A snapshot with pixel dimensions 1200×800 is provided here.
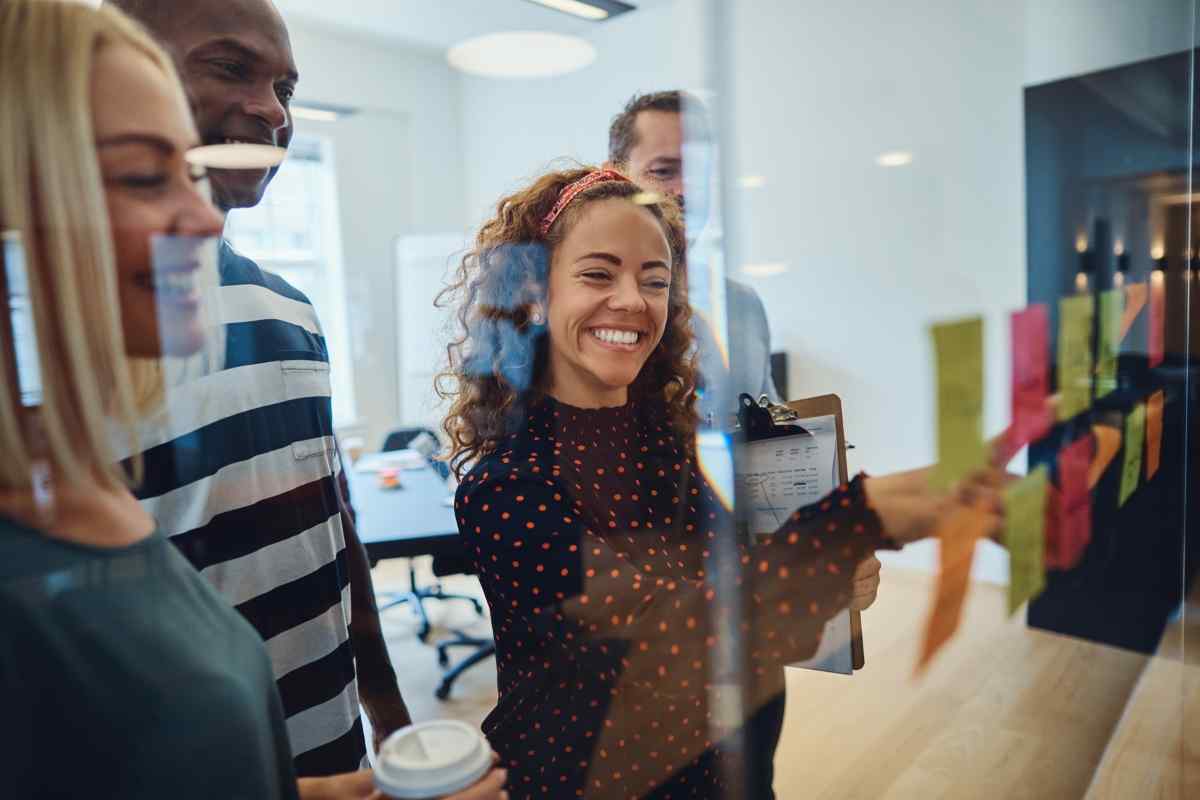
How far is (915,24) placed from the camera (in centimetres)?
74

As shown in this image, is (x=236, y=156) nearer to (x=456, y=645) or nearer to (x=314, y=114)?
(x=314, y=114)

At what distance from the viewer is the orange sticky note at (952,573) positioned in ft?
2.13

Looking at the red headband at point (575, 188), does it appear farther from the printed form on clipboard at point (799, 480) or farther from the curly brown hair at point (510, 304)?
the printed form on clipboard at point (799, 480)

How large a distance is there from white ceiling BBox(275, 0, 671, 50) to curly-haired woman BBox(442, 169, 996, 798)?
0.13 meters

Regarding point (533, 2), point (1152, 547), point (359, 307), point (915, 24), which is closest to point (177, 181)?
point (359, 307)

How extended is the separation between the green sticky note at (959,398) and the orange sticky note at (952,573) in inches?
1.6

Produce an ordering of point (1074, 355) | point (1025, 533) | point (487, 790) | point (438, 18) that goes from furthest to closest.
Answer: point (1074, 355)
point (1025, 533)
point (438, 18)
point (487, 790)

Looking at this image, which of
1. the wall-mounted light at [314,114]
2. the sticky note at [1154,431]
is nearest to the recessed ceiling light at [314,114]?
the wall-mounted light at [314,114]

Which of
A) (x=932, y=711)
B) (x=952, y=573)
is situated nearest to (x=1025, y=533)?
(x=952, y=573)

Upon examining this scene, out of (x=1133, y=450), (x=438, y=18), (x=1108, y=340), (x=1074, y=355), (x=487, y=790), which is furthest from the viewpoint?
(x=1133, y=450)

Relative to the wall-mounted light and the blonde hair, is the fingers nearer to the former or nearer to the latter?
the blonde hair

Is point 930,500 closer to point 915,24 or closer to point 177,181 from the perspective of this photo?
point 915,24

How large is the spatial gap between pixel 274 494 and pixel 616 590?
28 cm

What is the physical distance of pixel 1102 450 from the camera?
0.92m
